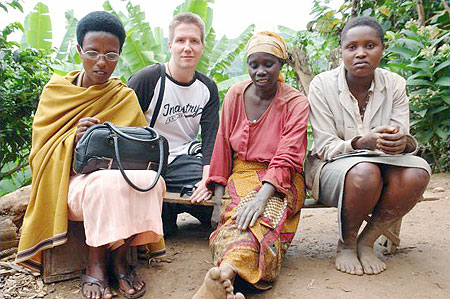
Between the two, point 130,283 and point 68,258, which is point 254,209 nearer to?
point 130,283

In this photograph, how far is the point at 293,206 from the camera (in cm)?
273

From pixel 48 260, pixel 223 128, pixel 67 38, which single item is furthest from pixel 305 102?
pixel 67 38

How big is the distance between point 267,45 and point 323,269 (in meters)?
1.47

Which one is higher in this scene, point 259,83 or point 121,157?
point 259,83

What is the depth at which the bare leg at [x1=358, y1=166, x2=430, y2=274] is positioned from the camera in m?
2.58

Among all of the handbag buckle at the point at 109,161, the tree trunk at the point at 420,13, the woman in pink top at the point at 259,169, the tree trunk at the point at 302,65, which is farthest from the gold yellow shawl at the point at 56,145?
the tree trunk at the point at 420,13

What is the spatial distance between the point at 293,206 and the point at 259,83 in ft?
2.67

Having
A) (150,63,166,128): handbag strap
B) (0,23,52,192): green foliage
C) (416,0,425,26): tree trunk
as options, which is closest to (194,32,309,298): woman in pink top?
(150,63,166,128): handbag strap

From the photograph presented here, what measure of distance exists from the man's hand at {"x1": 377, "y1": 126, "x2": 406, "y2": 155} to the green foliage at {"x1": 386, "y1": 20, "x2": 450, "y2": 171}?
5.91 feet

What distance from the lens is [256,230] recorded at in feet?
7.83

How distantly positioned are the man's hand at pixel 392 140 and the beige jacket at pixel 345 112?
27 centimetres

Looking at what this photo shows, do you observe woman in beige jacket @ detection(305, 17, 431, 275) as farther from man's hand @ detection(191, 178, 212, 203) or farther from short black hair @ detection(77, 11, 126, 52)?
short black hair @ detection(77, 11, 126, 52)

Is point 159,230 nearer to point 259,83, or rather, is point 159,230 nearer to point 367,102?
point 259,83

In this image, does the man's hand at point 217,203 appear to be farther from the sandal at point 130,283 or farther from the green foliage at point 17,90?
the green foliage at point 17,90
